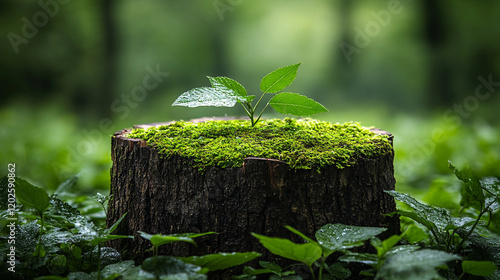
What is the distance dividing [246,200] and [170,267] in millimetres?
430

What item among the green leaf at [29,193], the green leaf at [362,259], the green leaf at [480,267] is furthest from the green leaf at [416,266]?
the green leaf at [29,193]

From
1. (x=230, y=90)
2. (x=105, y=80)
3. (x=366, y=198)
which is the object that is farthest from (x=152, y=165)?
(x=105, y=80)

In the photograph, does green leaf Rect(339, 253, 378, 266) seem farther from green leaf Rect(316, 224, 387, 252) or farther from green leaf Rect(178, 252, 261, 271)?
green leaf Rect(178, 252, 261, 271)

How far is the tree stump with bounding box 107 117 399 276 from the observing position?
1.55 metres

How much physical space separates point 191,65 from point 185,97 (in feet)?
23.3

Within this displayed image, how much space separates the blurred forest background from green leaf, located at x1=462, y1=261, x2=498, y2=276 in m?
3.96

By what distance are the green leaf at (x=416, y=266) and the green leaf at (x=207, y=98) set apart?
998mm

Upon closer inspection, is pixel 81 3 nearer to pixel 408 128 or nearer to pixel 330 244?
pixel 408 128

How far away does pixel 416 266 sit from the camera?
113cm

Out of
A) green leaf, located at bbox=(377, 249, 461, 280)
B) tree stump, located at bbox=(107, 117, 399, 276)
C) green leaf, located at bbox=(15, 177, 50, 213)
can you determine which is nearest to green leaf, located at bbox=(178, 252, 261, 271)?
tree stump, located at bbox=(107, 117, 399, 276)

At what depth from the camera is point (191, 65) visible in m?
8.72

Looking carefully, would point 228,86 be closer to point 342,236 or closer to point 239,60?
point 342,236

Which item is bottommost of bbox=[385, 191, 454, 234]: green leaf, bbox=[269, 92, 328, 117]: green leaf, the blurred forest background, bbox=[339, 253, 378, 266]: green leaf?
bbox=[339, 253, 378, 266]: green leaf

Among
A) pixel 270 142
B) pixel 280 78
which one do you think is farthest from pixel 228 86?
pixel 270 142
